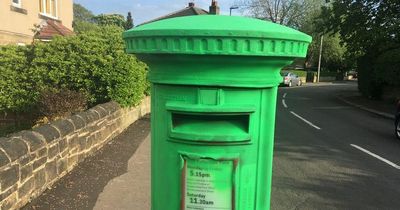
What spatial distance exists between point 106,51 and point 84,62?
61 cm

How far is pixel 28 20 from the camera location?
19.3 metres

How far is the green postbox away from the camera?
1856 mm

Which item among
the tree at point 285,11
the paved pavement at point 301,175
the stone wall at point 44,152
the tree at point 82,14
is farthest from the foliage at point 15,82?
the tree at point 82,14

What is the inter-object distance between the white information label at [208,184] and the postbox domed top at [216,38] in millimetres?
471

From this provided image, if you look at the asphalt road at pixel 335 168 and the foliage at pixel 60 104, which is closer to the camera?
the asphalt road at pixel 335 168

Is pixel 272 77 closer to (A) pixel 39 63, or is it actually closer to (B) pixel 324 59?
(A) pixel 39 63

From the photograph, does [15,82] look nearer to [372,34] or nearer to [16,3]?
[16,3]

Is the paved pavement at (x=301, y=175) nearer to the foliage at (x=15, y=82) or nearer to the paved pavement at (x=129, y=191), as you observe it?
the paved pavement at (x=129, y=191)

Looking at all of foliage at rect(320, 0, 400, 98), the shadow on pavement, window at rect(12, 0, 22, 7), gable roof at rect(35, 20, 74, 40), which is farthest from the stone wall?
foliage at rect(320, 0, 400, 98)

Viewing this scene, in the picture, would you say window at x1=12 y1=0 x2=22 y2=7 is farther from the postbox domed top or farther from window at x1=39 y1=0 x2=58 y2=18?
the postbox domed top

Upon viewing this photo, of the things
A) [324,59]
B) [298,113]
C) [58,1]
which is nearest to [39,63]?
[298,113]

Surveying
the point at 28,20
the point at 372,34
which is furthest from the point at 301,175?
the point at 372,34

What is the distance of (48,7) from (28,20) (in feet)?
12.0

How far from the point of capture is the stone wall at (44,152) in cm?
457
